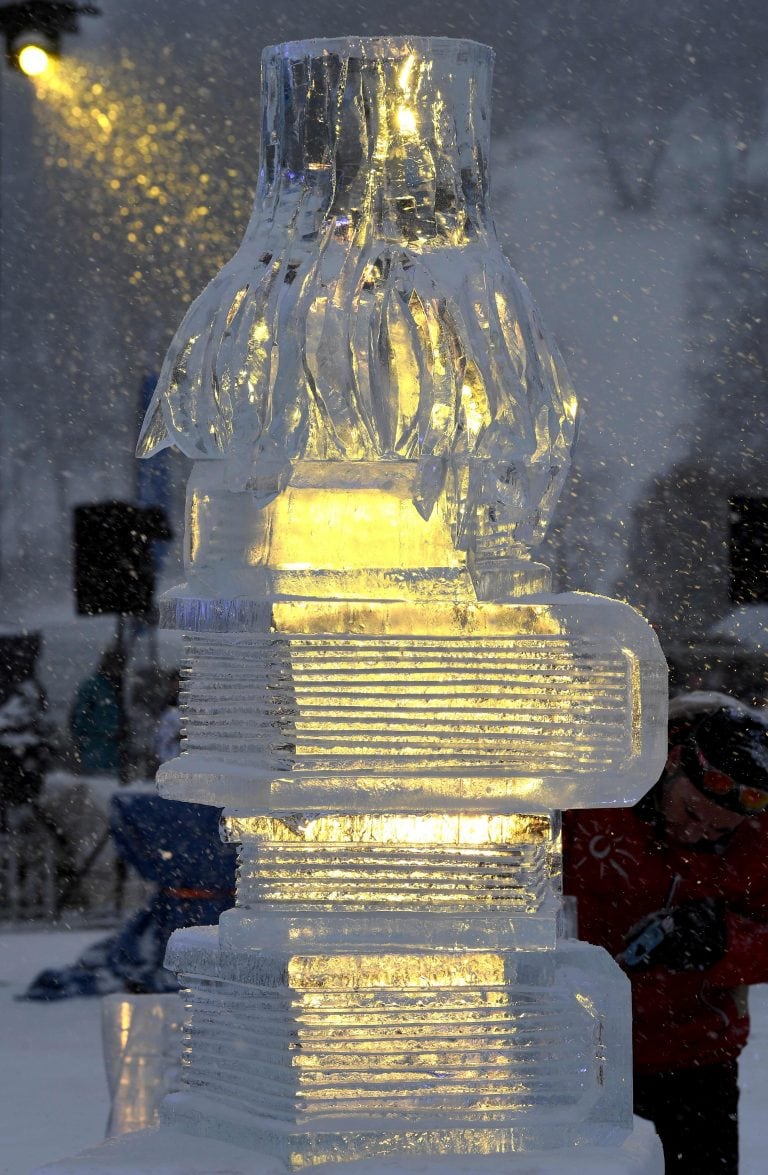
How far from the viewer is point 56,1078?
4.60 m

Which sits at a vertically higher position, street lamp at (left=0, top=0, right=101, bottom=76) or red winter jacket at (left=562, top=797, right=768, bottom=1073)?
street lamp at (left=0, top=0, right=101, bottom=76)

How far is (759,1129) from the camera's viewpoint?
3.94 metres

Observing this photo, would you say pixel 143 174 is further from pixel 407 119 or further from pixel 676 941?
pixel 407 119

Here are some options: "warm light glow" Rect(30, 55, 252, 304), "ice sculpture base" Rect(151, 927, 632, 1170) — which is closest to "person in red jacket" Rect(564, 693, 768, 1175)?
"ice sculpture base" Rect(151, 927, 632, 1170)

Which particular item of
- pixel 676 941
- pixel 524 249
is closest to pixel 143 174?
pixel 524 249

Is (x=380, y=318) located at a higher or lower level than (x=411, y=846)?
higher

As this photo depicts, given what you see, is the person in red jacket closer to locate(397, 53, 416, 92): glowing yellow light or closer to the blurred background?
locate(397, 53, 416, 92): glowing yellow light

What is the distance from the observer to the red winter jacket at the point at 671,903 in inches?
109

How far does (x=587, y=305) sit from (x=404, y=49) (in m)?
5.30

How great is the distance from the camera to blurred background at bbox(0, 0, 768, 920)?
20.7 ft

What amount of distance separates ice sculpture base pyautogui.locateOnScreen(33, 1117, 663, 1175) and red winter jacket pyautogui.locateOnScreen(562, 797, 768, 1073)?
1815 mm

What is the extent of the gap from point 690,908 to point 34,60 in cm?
497

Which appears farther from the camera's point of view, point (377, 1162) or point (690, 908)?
point (690, 908)

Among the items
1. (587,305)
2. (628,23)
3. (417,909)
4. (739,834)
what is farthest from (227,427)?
(628,23)
